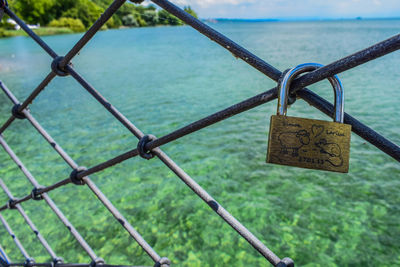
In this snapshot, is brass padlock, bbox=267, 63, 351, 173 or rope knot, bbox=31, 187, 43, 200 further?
rope knot, bbox=31, 187, 43, 200

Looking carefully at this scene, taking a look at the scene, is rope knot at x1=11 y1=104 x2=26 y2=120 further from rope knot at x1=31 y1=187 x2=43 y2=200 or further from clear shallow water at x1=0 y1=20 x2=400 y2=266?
clear shallow water at x1=0 y1=20 x2=400 y2=266

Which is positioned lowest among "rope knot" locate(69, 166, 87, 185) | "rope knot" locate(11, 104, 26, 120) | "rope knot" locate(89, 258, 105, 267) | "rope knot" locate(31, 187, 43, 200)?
"rope knot" locate(89, 258, 105, 267)

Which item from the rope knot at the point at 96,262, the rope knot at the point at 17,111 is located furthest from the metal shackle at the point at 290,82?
the rope knot at the point at 17,111

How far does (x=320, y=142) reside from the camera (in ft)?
2.61

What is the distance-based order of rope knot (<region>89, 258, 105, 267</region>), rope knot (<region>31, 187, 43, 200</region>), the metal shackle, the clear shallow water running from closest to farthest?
the metal shackle → rope knot (<region>89, 258, 105, 267</region>) → rope knot (<region>31, 187, 43, 200</region>) → the clear shallow water

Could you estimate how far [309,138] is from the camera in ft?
2.63

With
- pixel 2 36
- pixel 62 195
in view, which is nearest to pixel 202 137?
pixel 62 195

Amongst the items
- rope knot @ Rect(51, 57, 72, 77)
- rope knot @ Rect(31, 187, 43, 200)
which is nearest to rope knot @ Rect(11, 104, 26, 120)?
rope knot @ Rect(31, 187, 43, 200)

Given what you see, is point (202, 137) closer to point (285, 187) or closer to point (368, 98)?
point (285, 187)

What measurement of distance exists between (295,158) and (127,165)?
218 inches

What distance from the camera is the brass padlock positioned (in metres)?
0.79

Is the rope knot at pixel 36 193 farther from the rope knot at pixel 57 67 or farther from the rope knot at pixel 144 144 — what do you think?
the rope knot at pixel 144 144

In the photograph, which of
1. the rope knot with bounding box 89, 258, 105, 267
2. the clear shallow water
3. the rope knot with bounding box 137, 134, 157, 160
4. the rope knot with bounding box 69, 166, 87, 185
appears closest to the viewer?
the rope knot with bounding box 137, 134, 157, 160

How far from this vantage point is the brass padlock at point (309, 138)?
786 millimetres
